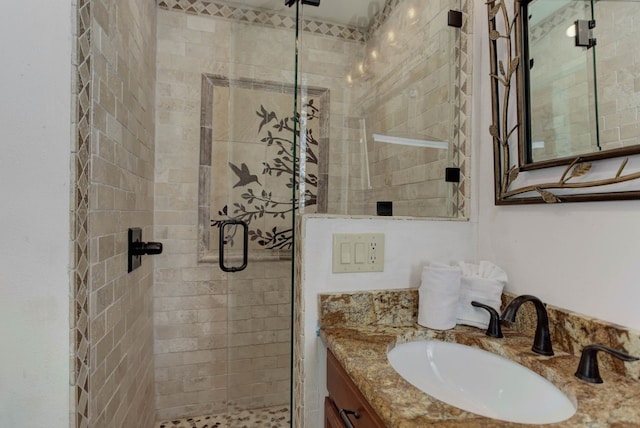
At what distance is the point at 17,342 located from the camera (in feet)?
2.75

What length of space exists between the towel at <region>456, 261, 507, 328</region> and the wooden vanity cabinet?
45 centimetres

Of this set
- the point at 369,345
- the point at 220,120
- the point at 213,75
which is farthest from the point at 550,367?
the point at 213,75

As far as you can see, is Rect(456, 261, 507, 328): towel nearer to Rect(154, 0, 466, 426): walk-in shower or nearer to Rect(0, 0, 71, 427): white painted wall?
Rect(154, 0, 466, 426): walk-in shower

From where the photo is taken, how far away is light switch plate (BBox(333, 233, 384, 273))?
1079mm

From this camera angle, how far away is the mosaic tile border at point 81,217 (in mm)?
865

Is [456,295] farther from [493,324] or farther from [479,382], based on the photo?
[479,382]

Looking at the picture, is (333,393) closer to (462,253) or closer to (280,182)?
(462,253)

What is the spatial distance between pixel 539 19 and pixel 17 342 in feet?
5.69

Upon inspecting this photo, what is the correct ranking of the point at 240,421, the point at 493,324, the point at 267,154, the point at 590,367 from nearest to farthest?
the point at 590,367 → the point at 493,324 → the point at 267,154 → the point at 240,421

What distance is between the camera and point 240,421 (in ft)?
6.46

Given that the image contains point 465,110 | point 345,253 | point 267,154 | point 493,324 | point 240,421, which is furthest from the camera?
point 240,421

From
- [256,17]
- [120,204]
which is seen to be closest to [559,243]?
[120,204]

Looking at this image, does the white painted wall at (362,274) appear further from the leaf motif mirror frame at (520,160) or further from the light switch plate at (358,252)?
the leaf motif mirror frame at (520,160)

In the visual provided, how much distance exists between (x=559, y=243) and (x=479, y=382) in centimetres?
45
